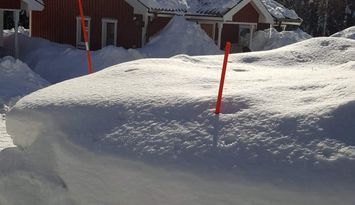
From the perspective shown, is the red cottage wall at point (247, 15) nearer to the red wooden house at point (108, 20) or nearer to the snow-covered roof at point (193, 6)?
the snow-covered roof at point (193, 6)

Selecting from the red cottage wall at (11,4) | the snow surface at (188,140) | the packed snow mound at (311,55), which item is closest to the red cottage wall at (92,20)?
the red cottage wall at (11,4)

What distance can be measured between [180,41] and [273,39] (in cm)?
509

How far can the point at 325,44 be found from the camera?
6504 millimetres

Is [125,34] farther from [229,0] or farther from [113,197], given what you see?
[113,197]

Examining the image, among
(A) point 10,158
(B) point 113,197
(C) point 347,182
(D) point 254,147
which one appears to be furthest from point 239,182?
(A) point 10,158

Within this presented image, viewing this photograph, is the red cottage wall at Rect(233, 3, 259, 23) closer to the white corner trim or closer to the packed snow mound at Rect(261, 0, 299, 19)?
the packed snow mound at Rect(261, 0, 299, 19)

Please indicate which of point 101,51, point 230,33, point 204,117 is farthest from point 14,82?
point 230,33

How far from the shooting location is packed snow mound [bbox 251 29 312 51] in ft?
71.9

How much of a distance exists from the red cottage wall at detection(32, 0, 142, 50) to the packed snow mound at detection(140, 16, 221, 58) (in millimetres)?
1156

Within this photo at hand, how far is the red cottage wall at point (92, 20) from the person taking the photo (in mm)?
20161

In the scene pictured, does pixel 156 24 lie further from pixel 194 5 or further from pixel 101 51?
pixel 101 51

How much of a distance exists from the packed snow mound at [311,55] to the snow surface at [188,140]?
0.94m

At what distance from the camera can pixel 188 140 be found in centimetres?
370

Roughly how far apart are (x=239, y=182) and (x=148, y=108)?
124 cm
